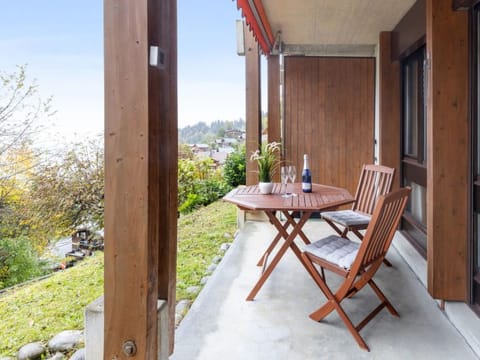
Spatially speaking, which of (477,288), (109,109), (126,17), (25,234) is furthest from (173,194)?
(25,234)

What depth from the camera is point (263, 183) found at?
9.84 feet

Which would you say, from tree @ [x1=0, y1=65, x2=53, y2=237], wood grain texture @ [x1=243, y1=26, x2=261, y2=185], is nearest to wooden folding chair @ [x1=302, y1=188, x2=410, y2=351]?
wood grain texture @ [x1=243, y1=26, x2=261, y2=185]

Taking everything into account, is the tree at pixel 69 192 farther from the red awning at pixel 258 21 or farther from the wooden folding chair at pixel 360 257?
the wooden folding chair at pixel 360 257

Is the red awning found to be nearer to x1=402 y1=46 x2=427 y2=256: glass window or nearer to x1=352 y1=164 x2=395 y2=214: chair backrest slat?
x1=402 y1=46 x2=427 y2=256: glass window

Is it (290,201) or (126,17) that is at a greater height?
(126,17)

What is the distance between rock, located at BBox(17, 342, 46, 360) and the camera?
6.46 ft

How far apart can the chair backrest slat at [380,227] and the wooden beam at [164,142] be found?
106cm

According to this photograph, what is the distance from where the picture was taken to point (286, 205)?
2496 mm

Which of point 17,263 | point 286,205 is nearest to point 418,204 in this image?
point 286,205

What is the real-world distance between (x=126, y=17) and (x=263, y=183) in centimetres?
198

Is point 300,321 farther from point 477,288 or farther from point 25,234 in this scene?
point 25,234

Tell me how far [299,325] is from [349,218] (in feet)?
4.24

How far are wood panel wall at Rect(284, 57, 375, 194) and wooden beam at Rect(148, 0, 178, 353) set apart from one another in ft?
12.3

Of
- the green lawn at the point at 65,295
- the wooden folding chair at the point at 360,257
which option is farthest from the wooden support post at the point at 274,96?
the wooden folding chair at the point at 360,257
